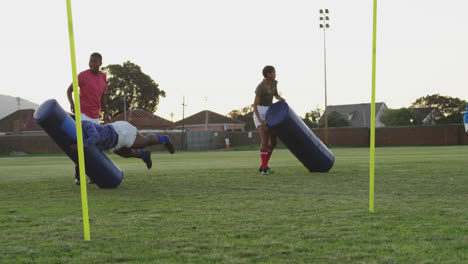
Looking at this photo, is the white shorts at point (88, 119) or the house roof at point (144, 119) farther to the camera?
the house roof at point (144, 119)

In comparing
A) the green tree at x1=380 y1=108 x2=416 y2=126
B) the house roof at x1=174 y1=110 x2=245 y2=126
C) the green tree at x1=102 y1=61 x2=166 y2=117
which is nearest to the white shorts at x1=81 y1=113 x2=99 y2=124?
the green tree at x1=102 y1=61 x2=166 y2=117

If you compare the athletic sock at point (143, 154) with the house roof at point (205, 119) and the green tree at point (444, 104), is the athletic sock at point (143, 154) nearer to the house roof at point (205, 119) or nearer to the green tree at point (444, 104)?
the house roof at point (205, 119)

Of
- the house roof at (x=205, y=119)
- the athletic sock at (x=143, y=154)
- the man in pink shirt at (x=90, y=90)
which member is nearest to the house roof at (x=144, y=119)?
the house roof at (x=205, y=119)

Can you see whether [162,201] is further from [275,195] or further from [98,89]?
[98,89]

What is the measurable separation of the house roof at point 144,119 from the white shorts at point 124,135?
5660 centimetres

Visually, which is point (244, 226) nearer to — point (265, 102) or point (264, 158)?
point (264, 158)

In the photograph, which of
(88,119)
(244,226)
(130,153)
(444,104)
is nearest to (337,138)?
(130,153)

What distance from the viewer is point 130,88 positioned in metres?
66.4

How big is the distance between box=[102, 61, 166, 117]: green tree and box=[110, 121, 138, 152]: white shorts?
5905 centimetres

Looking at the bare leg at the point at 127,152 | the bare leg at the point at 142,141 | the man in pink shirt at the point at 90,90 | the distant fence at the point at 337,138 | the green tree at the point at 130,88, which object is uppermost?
the green tree at the point at 130,88

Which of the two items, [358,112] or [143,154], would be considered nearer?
[143,154]

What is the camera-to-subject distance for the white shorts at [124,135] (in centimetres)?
706

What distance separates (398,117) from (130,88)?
155 feet

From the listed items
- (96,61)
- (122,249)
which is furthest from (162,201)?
(96,61)
